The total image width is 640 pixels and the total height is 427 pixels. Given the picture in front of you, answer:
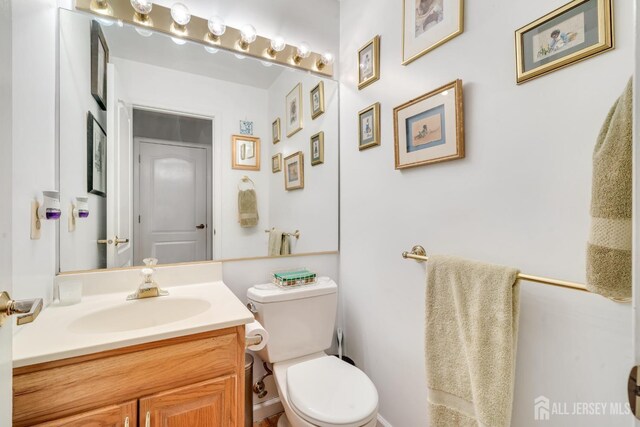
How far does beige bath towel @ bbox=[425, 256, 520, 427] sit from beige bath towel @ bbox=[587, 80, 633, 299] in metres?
0.24

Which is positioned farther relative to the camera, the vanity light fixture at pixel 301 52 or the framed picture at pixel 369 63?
the vanity light fixture at pixel 301 52

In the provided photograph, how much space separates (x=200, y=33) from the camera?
1384mm

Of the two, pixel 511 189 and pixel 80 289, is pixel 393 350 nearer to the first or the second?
pixel 511 189

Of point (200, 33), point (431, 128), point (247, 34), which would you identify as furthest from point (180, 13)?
point (431, 128)

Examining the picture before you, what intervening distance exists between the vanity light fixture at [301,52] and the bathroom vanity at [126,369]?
137 cm

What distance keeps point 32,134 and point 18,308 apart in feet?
2.22

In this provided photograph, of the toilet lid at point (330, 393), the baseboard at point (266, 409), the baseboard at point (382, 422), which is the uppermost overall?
the toilet lid at point (330, 393)

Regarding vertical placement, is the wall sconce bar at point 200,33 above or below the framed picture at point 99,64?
above

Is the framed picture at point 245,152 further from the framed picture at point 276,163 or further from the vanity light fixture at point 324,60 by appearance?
the vanity light fixture at point 324,60

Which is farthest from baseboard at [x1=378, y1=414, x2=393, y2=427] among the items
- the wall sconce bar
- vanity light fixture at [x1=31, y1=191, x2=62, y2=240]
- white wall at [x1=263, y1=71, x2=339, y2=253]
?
the wall sconce bar

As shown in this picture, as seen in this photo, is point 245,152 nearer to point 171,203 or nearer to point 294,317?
point 171,203

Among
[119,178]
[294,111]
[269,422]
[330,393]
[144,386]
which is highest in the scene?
[294,111]

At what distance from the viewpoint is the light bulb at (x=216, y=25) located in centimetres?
135

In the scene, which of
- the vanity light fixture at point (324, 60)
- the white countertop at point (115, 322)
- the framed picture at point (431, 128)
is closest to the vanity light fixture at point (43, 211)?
the white countertop at point (115, 322)
